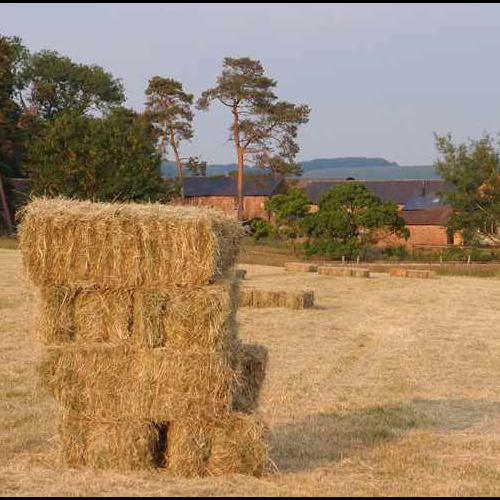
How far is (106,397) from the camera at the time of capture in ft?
29.0

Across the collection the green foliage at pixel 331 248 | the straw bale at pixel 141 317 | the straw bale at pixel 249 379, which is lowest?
the green foliage at pixel 331 248

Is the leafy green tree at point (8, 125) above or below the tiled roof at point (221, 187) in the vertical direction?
above

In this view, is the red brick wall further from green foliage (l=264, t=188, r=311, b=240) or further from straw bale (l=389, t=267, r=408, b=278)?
straw bale (l=389, t=267, r=408, b=278)

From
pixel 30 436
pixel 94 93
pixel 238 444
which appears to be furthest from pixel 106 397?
pixel 94 93

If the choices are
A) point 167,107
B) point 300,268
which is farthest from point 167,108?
point 300,268

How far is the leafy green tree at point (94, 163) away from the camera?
59.4 m

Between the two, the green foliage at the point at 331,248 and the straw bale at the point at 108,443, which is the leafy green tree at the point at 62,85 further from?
the straw bale at the point at 108,443

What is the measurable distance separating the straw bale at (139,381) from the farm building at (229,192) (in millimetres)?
83476

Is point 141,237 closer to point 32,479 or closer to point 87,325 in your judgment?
point 87,325

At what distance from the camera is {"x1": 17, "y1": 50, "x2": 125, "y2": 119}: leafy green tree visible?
89500 millimetres

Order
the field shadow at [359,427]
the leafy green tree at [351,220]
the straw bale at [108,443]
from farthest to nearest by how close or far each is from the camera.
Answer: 1. the leafy green tree at [351,220]
2. the field shadow at [359,427]
3. the straw bale at [108,443]

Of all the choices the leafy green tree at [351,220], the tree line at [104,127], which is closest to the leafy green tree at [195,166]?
the tree line at [104,127]

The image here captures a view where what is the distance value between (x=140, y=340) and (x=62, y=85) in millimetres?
88025

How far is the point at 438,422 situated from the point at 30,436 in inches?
210
